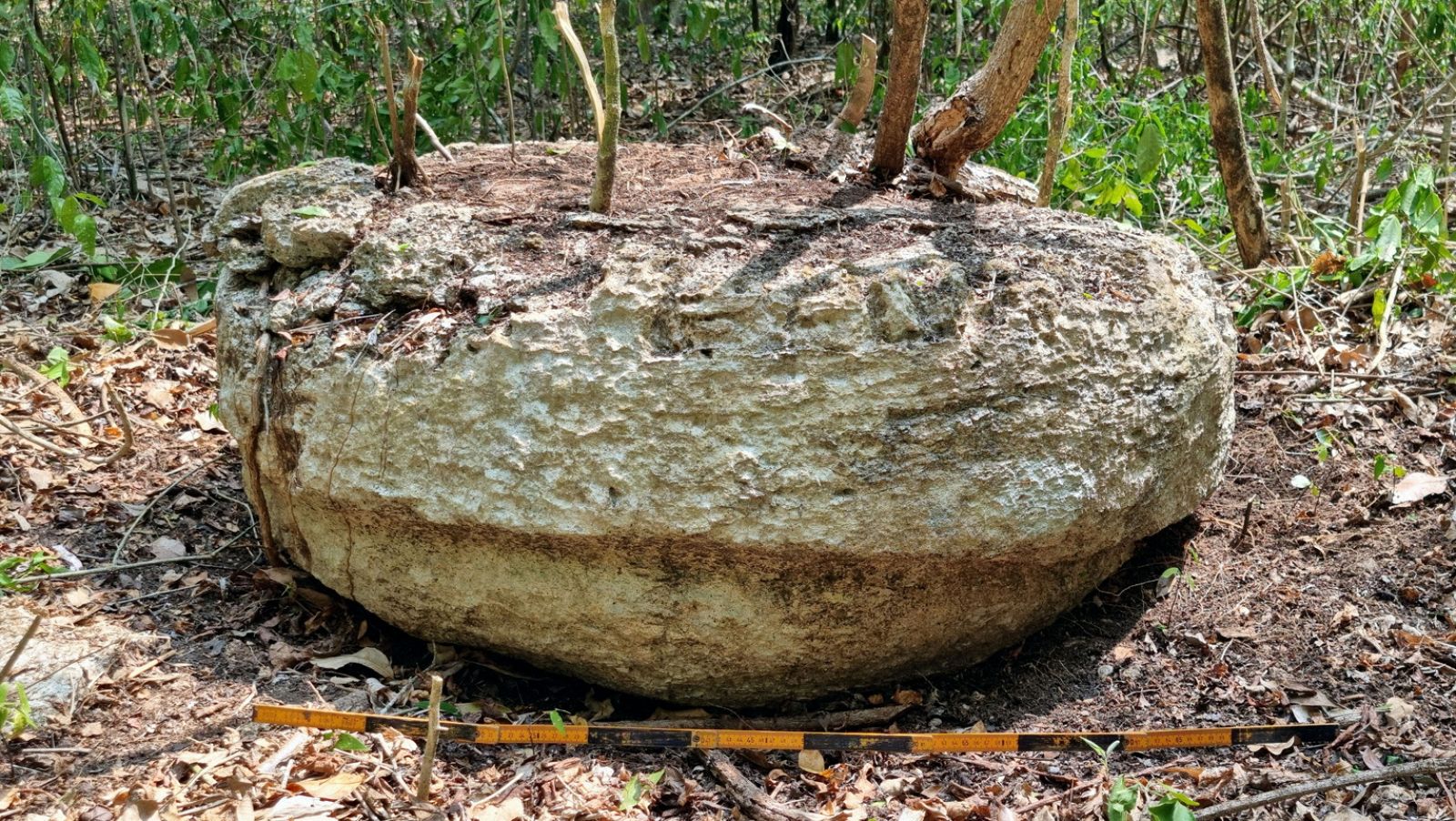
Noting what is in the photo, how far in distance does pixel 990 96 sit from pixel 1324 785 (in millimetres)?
1774

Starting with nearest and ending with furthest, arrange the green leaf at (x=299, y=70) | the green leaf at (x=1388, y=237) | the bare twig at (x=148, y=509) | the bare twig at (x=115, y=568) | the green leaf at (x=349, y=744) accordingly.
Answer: the green leaf at (x=349, y=744), the bare twig at (x=115, y=568), the bare twig at (x=148, y=509), the green leaf at (x=1388, y=237), the green leaf at (x=299, y=70)

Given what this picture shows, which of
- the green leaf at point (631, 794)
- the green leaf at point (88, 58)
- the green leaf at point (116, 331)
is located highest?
the green leaf at point (88, 58)

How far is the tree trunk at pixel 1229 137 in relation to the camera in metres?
3.95

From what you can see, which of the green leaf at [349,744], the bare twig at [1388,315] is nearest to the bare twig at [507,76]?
the green leaf at [349,744]

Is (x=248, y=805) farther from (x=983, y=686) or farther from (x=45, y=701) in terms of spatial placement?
(x=983, y=686)

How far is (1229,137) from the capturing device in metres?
4.09

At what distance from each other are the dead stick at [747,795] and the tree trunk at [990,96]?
1.60m

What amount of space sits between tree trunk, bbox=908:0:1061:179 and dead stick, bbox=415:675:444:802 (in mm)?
1858

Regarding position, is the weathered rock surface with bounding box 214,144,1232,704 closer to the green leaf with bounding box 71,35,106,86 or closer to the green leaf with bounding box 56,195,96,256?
the green leaf with bounding box 56,195,96,256

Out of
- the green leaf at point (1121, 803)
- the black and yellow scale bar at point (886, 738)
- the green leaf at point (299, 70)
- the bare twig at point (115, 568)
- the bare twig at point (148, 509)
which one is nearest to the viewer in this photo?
the green leaf at point (1121, 803)

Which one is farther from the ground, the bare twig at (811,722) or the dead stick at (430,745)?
the dead stick at (430,745)

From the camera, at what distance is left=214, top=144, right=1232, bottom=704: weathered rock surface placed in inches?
91.3

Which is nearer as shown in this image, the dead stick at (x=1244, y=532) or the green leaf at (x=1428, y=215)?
the dead stick at (x=1244, y=532)

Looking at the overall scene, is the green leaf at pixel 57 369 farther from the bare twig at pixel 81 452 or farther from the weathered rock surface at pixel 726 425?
the weathered rock surface at pixel 726 425
